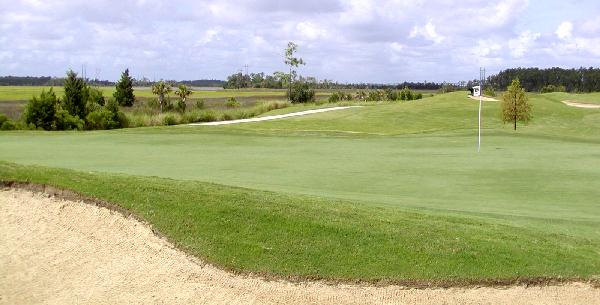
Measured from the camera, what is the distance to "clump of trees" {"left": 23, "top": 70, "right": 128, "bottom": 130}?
137 feet

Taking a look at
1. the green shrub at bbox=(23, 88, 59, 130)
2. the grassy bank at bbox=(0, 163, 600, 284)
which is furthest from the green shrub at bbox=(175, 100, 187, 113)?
the grassy bank at bbox=(0, 163, 600, 284)

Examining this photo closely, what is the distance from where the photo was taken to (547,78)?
544 feet

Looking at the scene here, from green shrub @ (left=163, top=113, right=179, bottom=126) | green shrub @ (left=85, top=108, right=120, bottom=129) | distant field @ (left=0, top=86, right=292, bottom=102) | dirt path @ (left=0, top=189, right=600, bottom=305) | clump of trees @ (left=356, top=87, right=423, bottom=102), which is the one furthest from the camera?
clump of trees @ (left=356, top=87, right=423, bottom=102)

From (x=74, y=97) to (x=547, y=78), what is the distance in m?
145

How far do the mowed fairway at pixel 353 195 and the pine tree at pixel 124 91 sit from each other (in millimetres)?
36918

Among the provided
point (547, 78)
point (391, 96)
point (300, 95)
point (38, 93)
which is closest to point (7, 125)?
point (300, 95)

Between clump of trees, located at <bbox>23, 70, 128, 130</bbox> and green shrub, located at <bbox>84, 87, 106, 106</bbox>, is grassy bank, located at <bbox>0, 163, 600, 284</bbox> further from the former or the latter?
green shrub, located at <bbox>84, 87, 106, 106</bbox>

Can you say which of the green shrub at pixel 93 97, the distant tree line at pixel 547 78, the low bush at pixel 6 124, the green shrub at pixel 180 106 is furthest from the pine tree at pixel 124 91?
the distant tree line at pixel 547 78

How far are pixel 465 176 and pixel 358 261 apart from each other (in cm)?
1064

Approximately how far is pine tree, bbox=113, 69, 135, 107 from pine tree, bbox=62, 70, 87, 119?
20076 millimetres

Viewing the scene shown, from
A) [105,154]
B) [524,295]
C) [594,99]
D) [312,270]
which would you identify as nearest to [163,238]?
[312,270]

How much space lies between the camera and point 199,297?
788 cm

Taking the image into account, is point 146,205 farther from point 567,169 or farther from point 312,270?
point 567,169

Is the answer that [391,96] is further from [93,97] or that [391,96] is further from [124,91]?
[93,97]
